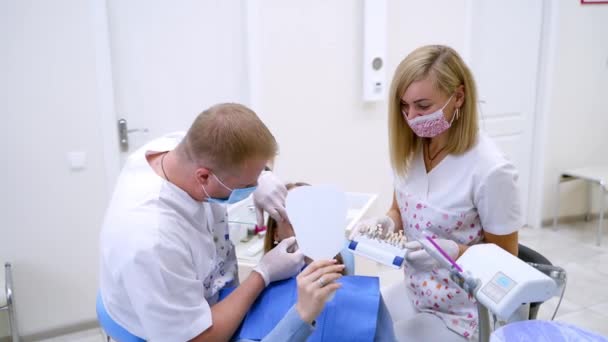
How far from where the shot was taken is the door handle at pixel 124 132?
2.45 metres

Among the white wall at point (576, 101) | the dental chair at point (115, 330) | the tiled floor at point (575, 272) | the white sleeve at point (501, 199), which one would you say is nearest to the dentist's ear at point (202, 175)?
the dental chair at point (115, 330)

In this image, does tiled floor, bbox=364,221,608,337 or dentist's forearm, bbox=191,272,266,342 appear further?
tiled floor, bbox=364,221,608,337

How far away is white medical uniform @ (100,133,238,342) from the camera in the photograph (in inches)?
38.4

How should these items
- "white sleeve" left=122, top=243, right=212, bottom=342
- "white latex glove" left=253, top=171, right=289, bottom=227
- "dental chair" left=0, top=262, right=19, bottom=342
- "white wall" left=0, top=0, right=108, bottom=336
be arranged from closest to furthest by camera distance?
1. "white sleeve" left=122, top=243, right=212, bottom=342
2. "white latex glove" left=253, top=171, right=289, bottom=227
3. "dental chair" left=0, top=262, right=19, bottom=342
4. "white wall" left=0, top=0, right=108, bottom=336

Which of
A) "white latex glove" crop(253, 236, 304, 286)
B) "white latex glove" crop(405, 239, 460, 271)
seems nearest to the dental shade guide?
"white latex glove" crop(405, 239, 460, 271)

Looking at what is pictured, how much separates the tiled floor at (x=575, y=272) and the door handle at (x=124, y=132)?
39.4 inches

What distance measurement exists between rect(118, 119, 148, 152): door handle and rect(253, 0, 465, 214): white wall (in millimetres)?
675

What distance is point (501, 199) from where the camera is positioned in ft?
Result: 4.06

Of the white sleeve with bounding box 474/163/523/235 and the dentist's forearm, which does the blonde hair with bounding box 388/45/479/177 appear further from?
the dentist's forearm

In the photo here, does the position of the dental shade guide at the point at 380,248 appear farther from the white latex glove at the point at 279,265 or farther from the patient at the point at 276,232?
the patient at the point at 276,232

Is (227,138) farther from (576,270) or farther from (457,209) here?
(576,270)

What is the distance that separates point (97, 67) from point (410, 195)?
165cm

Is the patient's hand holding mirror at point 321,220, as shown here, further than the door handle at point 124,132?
No

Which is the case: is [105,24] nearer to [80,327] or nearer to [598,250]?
[80,327]
